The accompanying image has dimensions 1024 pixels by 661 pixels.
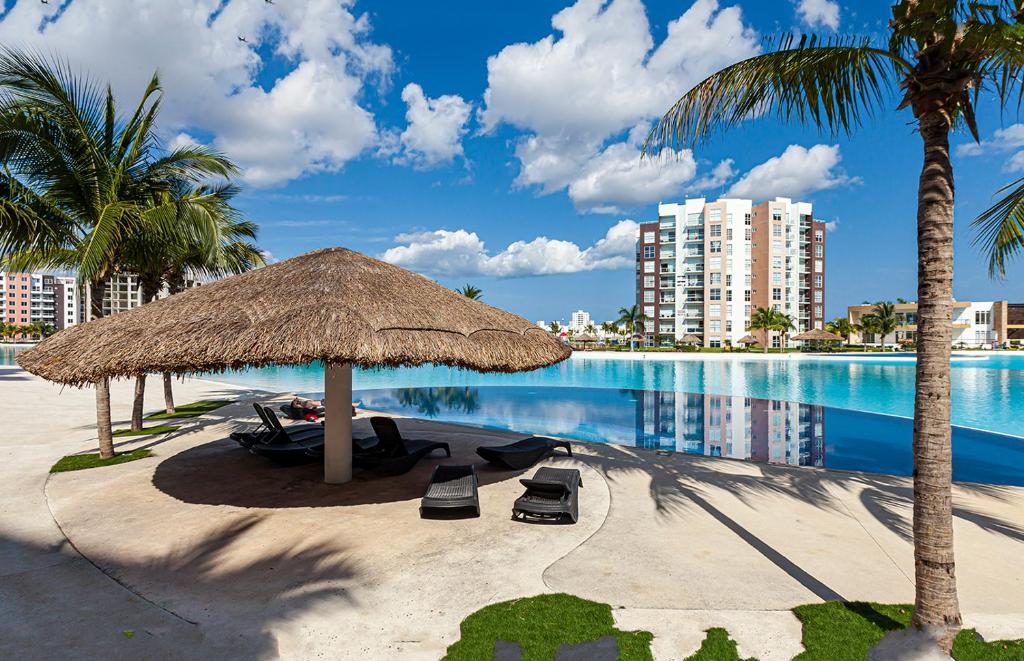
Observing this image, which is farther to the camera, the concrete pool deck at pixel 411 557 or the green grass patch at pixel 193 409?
the green grass patch at pixel 193 409

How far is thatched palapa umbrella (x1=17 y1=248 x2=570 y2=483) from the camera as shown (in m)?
6.22

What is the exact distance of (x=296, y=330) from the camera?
6320mm

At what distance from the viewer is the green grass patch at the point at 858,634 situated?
376 centimetres

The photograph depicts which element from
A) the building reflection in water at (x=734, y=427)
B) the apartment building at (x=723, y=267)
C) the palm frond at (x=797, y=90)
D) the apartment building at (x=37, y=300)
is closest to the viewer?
the palm frond at (x=797, y=90)

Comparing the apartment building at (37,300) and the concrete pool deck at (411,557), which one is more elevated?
the apartment building at (37,300)

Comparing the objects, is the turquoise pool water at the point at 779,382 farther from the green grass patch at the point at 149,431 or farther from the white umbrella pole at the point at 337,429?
the white umbrella pole at the point at 337,429

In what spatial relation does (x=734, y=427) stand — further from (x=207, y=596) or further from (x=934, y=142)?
(x=207, y=596)

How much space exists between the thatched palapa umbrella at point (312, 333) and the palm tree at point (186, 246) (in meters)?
1.04

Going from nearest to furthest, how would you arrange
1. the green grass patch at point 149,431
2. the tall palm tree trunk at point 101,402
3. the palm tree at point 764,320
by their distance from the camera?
the tall palm tree trunk at point 101,402 < the green grass patch at point 149,431 < the palm tree at point 764,320

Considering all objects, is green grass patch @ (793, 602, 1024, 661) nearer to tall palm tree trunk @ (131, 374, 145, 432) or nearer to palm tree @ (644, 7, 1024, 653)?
palm tree @ (644, 7, 1024, 653)

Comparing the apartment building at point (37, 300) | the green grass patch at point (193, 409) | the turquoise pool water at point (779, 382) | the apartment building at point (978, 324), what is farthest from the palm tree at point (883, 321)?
the apartment building at point (37, 300)

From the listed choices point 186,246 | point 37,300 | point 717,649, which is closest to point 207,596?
point 717,649

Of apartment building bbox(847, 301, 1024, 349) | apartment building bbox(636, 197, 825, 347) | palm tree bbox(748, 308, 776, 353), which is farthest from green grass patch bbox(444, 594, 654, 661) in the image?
apartment building bbox(847, 301, 1024, 349)

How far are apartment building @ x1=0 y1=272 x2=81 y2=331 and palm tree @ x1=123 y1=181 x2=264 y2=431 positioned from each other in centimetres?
15168
